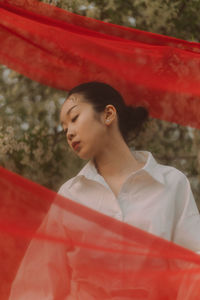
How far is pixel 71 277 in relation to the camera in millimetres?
1158

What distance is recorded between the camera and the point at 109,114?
1415 millimetres

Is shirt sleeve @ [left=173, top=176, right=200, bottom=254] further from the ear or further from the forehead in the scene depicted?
the forehead

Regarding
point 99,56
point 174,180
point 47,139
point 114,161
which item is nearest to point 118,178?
point 114,161

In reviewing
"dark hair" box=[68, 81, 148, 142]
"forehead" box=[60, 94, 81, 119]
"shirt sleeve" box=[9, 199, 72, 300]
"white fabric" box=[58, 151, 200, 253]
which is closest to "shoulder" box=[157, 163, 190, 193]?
"white fabric" box=[58, 151, 200, 253]

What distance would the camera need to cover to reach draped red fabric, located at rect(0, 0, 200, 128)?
1.34 metres

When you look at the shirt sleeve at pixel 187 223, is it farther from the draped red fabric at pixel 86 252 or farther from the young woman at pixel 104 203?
the draped red fabric at pixel 86 252

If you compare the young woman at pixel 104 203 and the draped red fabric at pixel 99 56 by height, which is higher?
the draped red fabric at pixel 99 56

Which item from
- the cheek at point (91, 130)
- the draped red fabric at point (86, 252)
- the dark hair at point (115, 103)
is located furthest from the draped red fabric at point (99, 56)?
the draped red fabric at point (86, 252)

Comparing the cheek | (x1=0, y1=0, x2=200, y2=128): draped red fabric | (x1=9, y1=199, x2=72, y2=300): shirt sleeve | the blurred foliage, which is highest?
(x1=0, y1=0, x2=200, y2=128): draped red fabric

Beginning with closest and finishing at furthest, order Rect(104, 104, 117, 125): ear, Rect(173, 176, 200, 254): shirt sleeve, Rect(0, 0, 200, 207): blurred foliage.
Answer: Rect(173, 176, 200, 254): shirt sleeve, Rect(104, 104, 117, 125): ear, Rect(0, 0, 200, 207): blurred foliage

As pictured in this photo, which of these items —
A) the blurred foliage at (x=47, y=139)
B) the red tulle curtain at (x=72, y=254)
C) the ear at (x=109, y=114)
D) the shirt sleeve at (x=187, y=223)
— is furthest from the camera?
the blurred foliage at (x=47, y=139)

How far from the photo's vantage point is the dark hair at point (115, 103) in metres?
1.42

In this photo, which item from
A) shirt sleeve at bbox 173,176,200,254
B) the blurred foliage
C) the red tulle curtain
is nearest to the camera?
the red tulle curtain

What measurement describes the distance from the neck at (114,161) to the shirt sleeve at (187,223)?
16cm
